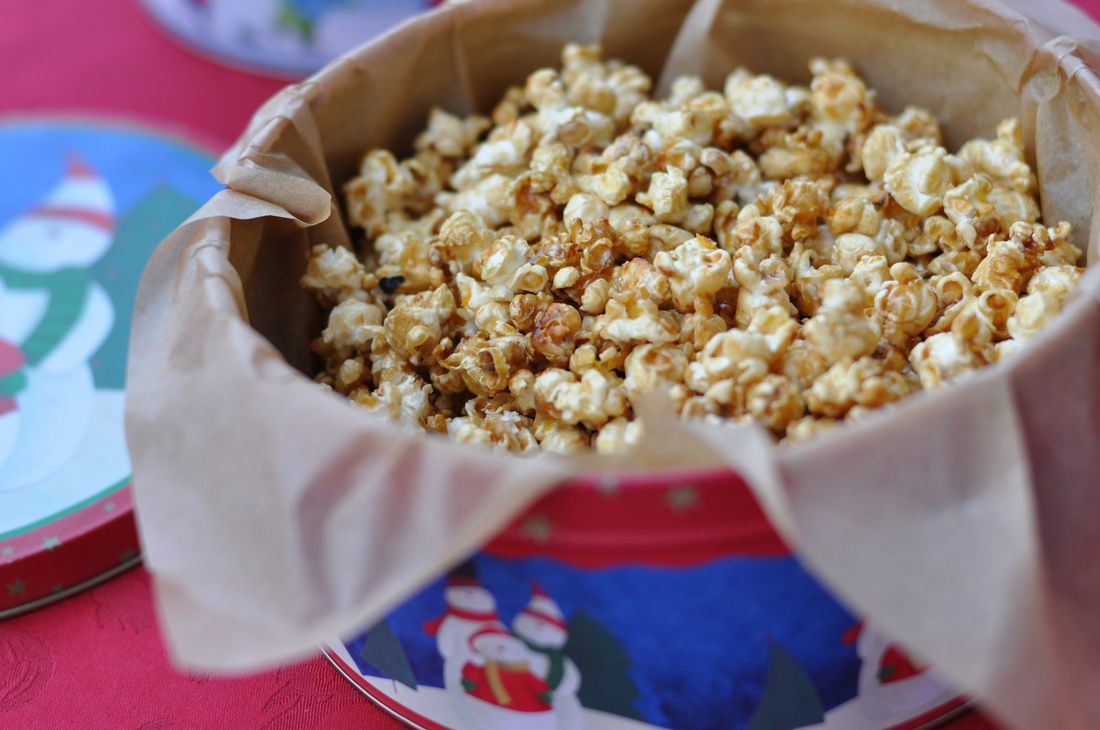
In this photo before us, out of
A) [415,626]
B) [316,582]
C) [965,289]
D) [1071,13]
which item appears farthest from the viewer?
[1071,13]

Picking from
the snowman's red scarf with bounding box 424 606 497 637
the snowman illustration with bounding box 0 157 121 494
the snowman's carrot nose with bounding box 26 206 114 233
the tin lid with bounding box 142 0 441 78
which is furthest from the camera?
the tin lid with bounding box 142 0 441 78

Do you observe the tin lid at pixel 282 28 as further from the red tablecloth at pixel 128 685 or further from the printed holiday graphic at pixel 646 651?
the printed holiday graphic at pixel 646 651

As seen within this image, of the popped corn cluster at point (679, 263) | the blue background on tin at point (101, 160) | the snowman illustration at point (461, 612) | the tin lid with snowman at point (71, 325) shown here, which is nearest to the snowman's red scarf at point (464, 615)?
the snowman illustration at point (461, 612)

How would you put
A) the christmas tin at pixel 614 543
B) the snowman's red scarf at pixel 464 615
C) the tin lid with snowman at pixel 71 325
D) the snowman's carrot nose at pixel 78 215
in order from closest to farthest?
the christmas tin at pixel 614 543, the snowman's red scarf at pixel 464 615, the tin lid with snowman at pixel 71 325, the snowman's carrot nose at pixel 78 215

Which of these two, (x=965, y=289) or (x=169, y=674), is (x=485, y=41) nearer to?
(x=965, y=289)

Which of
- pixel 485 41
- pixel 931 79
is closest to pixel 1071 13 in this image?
pixel 931 79

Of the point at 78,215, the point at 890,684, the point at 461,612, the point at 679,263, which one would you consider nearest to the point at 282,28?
the point at 78,215

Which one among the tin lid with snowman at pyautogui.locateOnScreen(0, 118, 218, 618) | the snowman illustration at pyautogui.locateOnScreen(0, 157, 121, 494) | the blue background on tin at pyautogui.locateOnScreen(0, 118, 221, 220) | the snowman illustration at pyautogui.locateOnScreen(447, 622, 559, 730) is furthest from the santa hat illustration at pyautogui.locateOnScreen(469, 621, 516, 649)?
the blue background on tin at pyautogui.locateOnScreen(0, 118, 221, 220)

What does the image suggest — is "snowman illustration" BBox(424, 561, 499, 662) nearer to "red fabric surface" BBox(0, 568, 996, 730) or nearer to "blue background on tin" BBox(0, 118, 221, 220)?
"red fabric surface" BBox(0, 568, 996, 730)
